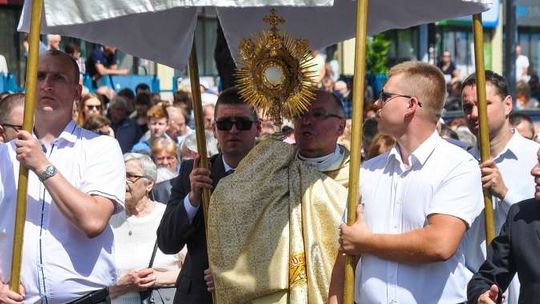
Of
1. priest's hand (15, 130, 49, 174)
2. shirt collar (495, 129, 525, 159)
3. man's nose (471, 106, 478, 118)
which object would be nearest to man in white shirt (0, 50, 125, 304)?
priest's hand (15, 130, 49, 174)

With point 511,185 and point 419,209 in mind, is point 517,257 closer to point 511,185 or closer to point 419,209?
point 419,209

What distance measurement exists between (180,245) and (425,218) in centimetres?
159

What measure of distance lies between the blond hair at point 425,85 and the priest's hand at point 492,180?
1.60ft

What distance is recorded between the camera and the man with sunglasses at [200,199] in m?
6.26

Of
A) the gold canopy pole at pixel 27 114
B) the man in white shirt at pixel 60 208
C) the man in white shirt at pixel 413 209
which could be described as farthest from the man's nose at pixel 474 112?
the gold canopy pole at pixel 27 114

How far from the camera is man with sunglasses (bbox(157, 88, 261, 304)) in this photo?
6258 millimetres

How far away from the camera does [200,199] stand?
20.5 ft

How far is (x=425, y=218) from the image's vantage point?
5.20 m

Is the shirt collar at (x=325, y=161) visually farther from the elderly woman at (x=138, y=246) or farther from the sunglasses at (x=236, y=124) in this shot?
the elderly woman at (x=138, y=246)

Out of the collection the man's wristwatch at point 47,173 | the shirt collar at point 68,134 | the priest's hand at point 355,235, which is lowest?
the priest's hand at point 355,235

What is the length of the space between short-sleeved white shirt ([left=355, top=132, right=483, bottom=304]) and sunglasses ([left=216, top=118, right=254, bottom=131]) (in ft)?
3.57

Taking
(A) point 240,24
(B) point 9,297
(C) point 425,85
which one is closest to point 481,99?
(C) point 425,85

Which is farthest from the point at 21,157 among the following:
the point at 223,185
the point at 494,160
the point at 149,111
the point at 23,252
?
the point at 149,111

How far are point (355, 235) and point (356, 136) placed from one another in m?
0.41
